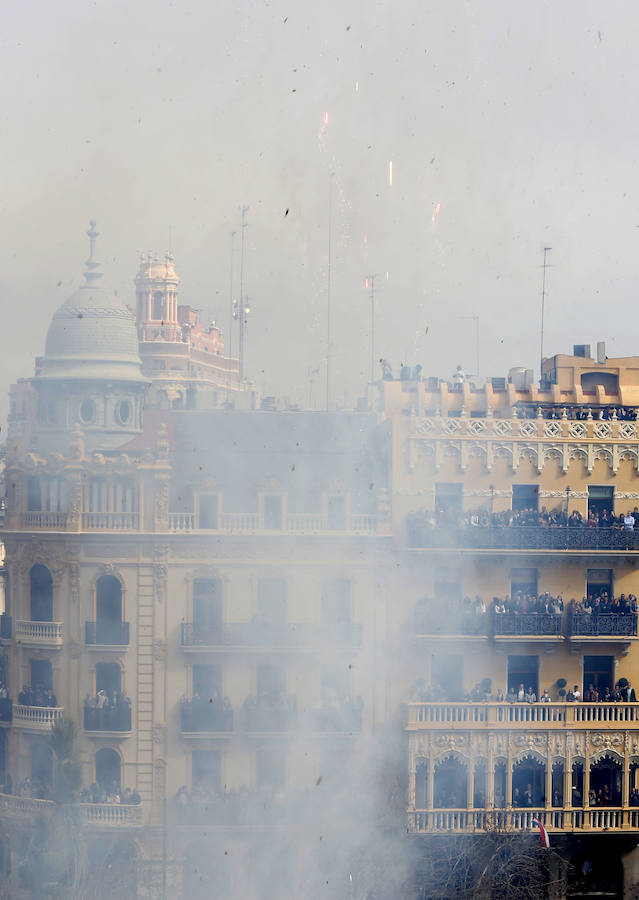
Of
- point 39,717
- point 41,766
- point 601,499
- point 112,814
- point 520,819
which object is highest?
point 601,499

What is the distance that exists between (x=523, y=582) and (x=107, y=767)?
13.3 meters

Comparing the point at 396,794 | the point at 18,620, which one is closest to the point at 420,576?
the point at 396,794

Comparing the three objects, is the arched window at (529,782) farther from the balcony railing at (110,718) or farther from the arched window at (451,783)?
the balcony railing at (110,718)

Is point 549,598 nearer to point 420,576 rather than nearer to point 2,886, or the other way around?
point 420,576

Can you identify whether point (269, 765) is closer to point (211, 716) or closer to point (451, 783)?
point (211, 716)

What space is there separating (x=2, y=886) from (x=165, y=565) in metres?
10.0

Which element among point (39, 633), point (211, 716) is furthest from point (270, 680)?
point (39, 633)

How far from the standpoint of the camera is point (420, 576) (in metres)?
60.4

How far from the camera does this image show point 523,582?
202ft

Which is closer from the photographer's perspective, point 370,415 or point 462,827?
point 462,827

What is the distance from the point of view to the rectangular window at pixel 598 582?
203 feet

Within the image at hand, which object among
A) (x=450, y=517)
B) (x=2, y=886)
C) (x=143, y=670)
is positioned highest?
(x=450, y=517)

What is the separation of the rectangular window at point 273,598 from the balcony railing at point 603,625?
27.9ft

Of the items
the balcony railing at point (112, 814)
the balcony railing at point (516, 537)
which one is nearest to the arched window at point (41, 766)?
the balcony railing at point (112, 814)
